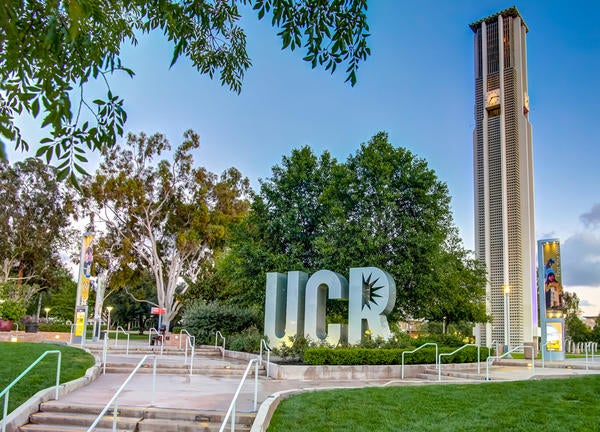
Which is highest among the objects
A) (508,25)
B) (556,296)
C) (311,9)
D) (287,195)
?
(508,25)

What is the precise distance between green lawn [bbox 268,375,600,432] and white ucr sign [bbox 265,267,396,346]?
7.18 metres

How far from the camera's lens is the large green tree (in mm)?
24047

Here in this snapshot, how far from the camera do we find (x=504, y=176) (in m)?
66.2

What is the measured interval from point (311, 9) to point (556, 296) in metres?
28.2

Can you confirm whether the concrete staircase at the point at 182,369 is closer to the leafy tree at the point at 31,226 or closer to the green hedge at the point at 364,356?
the green hedge at the point at 364,356

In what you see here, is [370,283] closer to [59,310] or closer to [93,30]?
[93,30]

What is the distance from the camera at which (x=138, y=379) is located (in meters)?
14.0

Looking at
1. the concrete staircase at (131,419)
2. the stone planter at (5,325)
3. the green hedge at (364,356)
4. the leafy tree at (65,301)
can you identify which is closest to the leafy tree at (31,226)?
the leafy tree at (65,301)

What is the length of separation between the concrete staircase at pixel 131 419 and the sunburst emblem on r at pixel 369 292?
11.4 metres

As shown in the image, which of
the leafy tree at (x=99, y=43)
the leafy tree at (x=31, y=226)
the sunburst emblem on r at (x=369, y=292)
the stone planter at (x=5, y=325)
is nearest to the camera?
the leafy tree at (x=99, y=43)

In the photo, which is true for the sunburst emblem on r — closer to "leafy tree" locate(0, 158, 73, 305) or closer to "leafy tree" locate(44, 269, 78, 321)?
"leafy tree" locate(0, 158, 73, 305)

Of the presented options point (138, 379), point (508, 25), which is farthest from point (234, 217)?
point (508, 25)

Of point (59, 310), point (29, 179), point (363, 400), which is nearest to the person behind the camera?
point (363, 400)

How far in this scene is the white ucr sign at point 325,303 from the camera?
1969 cm
